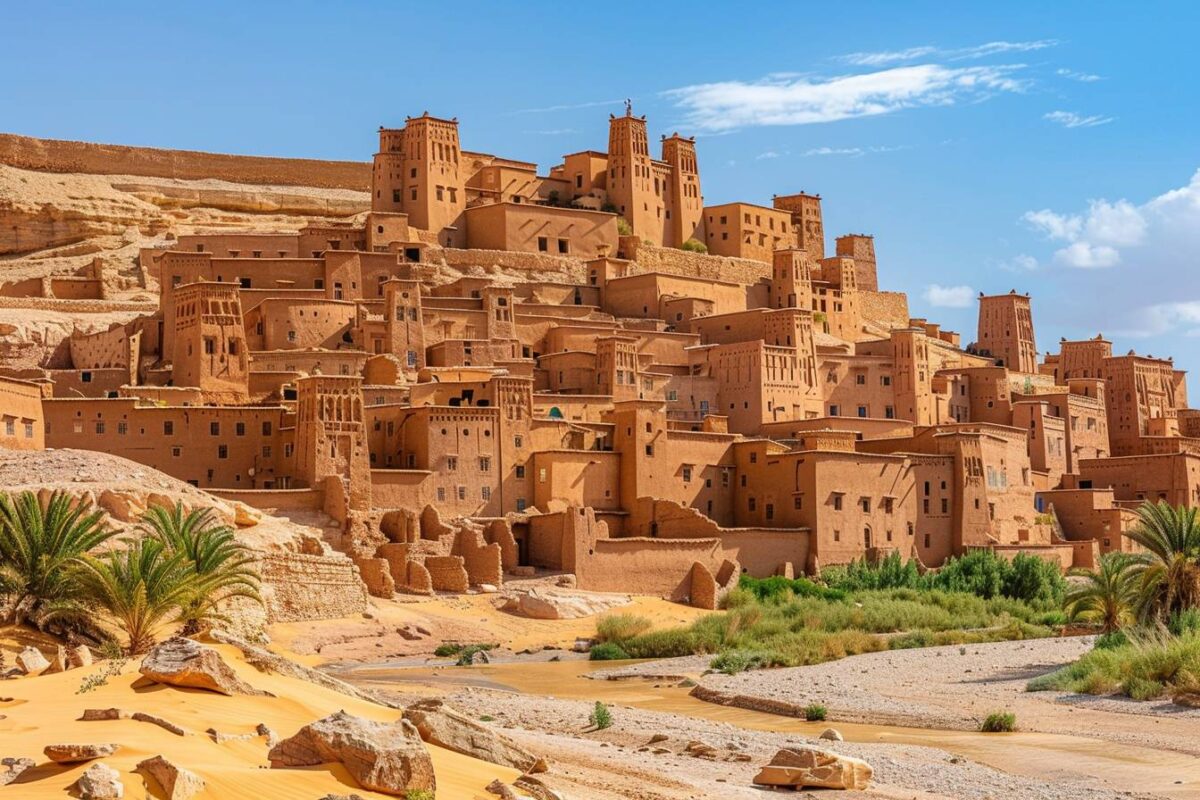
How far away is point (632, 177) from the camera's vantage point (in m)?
68.8

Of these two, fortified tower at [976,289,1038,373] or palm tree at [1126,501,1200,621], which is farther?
fortified tower at [976,289,1038,373]

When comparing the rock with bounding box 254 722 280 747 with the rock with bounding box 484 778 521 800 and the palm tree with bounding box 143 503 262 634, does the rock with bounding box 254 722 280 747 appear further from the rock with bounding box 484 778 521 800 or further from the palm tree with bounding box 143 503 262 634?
the palm tree with bounding box 143 503 262 634

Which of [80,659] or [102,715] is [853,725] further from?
[102,715]

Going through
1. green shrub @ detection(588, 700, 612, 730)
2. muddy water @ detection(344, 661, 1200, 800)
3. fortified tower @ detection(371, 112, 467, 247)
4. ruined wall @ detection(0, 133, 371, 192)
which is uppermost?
ruined wall @ detection(0, 133, 371, 192)

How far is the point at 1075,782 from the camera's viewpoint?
1888cm

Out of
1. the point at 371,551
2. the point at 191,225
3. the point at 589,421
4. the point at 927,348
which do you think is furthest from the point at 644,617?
the point at 191,225

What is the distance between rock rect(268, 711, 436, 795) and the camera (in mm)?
12109

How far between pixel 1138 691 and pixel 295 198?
2259 inches

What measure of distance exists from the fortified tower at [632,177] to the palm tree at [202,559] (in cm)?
3870

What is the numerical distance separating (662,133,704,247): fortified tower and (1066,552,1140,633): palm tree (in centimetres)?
3635

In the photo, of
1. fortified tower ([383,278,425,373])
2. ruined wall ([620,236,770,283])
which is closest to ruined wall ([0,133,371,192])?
ruined wall ([620,236,770,283])

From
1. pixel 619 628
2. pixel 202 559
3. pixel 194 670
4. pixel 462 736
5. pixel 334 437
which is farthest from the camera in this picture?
pixel 334 437

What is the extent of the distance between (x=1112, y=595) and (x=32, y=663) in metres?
23.4

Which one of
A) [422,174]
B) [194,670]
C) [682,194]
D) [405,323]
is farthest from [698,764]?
[682,194]
